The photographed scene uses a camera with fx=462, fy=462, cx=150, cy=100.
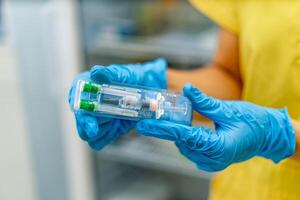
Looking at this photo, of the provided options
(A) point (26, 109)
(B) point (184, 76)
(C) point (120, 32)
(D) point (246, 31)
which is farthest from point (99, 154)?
(D) point (246, 31)

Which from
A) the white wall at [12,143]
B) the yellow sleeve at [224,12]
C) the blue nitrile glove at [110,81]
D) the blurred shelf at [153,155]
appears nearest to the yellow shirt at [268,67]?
the yellow sleeve at [224,12]

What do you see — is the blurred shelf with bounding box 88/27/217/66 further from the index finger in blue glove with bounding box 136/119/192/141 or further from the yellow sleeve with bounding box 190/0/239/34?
the index finger in blue glove with bounding box 136/119/192/141

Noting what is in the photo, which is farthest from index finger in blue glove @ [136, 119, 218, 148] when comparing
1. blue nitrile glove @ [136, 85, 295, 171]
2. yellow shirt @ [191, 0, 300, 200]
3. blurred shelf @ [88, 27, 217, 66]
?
blurred shelf @ [88, 27, 217, 66]

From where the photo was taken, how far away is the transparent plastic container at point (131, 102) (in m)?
0.62

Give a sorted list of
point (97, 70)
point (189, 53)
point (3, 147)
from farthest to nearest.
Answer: point (3, 147)
point (189, 53)
point (97, 70)

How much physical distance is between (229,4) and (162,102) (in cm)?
33

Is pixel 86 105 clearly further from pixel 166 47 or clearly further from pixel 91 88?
pixel 166 47

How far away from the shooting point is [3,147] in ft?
5.92

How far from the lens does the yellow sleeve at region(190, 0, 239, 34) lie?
88cm

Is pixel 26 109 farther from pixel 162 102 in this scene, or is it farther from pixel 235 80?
pixel 162 102

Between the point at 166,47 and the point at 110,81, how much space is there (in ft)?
3.02

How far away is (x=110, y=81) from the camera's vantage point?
0.65 m

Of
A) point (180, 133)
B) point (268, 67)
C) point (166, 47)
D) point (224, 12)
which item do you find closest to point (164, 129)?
point (180, 133)

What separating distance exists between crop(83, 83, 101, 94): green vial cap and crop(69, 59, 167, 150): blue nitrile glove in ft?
0.06
